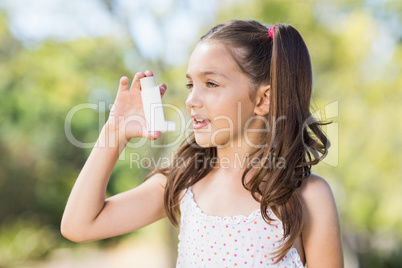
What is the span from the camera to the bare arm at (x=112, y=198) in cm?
170

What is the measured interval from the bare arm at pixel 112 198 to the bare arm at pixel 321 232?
585 mm

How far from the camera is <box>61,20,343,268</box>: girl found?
1605mm

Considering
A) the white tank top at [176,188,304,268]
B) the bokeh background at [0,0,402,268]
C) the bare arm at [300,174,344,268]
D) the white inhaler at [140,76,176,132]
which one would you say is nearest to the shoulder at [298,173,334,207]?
the bare arm at [300,174,344,268]

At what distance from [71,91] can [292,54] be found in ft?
21.9

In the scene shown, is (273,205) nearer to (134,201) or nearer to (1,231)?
(134,201)

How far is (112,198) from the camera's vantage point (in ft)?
5.84

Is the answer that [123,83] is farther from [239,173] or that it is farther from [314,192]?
[314,192]

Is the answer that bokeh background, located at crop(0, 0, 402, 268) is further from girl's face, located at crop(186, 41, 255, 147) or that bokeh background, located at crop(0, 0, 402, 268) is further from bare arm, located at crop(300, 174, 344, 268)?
bare arm, located at crop(300, 174, 344, 268)

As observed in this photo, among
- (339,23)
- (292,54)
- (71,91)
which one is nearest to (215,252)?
(292,54)

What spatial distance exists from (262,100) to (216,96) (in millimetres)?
212

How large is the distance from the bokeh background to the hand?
3.45 metres

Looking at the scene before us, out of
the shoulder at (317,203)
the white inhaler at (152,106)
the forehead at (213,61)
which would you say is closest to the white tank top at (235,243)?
the shoulder at (317,203)

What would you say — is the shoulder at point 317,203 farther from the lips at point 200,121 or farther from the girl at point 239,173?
the lips at point 200,121

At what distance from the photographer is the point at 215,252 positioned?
5.37 feet
